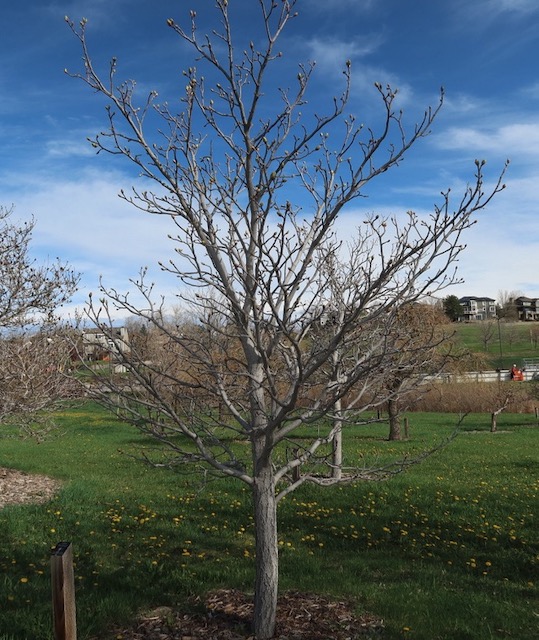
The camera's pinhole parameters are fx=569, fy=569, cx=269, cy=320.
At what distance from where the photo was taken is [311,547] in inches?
296

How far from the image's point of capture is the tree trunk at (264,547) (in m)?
4.55

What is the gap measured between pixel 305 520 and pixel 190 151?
6.17 metres

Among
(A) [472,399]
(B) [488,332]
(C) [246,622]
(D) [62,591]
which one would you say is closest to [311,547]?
(C) [246,622]

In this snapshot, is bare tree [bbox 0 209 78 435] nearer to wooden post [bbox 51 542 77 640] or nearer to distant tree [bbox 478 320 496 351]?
wooden post [bbox 51 542 77 640]

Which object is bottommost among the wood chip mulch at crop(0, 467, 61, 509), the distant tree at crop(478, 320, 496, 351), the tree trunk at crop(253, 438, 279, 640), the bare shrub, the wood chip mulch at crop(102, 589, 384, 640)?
the bare shrub

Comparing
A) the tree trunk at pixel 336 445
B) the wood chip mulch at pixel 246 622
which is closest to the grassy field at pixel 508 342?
the tree trunk at pixel 336 445

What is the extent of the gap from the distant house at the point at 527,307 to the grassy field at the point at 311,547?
127m

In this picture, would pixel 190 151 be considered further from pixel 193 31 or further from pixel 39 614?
pixel 39 614

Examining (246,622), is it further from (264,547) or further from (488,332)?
(488,332)

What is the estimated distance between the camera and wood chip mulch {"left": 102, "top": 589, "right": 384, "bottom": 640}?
458cm

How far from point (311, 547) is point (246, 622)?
2837 millimetres

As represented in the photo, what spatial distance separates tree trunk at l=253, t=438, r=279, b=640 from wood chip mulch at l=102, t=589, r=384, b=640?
0.17 metres

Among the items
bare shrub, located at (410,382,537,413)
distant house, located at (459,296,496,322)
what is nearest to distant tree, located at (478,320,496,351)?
bare shrub, located at (410,382,537,413)

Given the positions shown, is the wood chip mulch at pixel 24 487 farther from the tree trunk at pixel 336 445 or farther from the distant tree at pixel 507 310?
the distant tree at pixel 507 310
